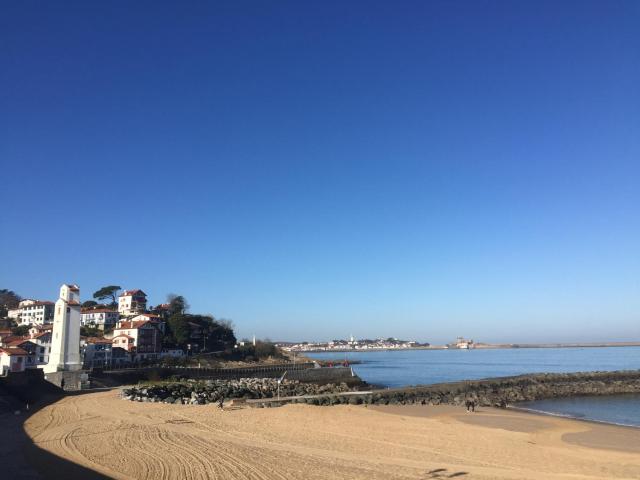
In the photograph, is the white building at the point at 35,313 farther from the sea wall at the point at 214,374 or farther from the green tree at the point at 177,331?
the sea wall at the point at 214,374

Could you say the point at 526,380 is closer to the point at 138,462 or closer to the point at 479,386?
the point at 479,386

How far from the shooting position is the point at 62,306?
38.9 metres

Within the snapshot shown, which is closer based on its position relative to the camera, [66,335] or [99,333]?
[66,335]

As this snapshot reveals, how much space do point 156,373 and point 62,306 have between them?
1694 centimetres

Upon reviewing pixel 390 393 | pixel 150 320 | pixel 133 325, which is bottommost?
pixel 390 393

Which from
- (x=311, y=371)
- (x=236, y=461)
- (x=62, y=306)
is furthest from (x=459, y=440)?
(x=311, y=371)

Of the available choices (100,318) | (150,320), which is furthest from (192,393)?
(100,318)

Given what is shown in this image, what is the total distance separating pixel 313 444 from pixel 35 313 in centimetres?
8382

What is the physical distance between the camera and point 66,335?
3866 centimetres

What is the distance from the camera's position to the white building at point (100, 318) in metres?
86.6

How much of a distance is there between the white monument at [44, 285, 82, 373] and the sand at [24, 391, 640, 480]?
34.7 feet

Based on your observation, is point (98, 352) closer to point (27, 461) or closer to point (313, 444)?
point (27, 461)

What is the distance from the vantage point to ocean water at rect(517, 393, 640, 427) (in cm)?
3078

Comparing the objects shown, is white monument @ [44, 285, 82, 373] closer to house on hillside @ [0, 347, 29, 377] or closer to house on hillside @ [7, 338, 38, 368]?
house on hillside @ [0, 347, 29, 377]
